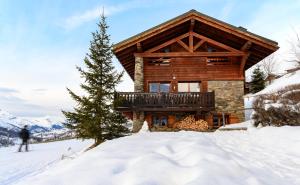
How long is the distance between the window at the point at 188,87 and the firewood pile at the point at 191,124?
7.02 feet

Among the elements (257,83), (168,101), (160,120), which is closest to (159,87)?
(160,120)

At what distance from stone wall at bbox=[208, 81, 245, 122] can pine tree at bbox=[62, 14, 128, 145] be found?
844 cm

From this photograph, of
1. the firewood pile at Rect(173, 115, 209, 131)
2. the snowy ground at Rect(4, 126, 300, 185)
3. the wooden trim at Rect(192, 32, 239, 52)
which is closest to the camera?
the snowy ground at Rect(4, 126, 300, 185)

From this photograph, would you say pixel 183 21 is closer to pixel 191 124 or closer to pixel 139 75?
pixel 139 75

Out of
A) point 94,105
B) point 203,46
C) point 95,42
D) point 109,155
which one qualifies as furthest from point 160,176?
point 203,46

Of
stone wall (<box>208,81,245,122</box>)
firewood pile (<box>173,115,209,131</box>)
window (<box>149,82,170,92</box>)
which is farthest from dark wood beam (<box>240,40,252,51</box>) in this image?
firewood pile (<box>173,115,209,131</box>)

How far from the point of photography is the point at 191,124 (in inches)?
821

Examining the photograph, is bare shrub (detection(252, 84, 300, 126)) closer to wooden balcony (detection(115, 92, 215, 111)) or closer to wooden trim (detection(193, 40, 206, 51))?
wooden balcony (detection(115, 92, 215, 111))

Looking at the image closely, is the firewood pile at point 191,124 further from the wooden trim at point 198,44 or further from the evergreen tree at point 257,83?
the evergreen tree at point 257,83

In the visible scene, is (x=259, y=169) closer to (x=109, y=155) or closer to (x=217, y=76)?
(x=109, y=155)

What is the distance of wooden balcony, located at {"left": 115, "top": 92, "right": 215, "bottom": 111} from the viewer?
2073 cm

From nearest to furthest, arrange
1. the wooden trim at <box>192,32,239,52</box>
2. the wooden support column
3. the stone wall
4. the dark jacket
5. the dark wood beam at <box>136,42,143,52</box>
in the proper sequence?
the dark jacket, the dark wood beam at <box>136,42,143,52</box>, the stone wall, the wooden support column, the wooden trim at <box>192,32,239,52</box>

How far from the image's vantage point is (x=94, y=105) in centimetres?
1584

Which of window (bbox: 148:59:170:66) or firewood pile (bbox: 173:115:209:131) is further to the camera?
window (bbox: 148:59:170:66)
